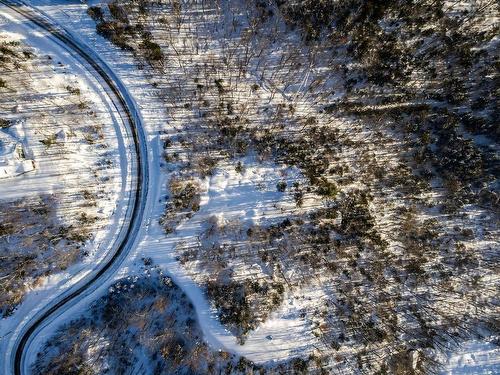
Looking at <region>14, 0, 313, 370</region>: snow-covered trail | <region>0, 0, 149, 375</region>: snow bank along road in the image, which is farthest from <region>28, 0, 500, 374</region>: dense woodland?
<region>0, 0, 149, 375</region>: snow bank along road

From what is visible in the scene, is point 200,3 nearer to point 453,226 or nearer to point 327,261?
point 327,261

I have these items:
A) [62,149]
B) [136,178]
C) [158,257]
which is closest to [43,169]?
[62,149]

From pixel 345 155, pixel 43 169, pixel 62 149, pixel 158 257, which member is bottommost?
pixel 158 257

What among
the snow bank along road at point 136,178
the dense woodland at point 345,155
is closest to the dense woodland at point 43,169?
the snow bank along road at point 136,178

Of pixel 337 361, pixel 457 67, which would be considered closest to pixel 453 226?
pixel 457 67

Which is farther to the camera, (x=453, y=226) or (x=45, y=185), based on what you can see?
(x=453, y=226)

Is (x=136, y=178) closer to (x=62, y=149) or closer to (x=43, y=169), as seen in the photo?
(x=62, y=149)
